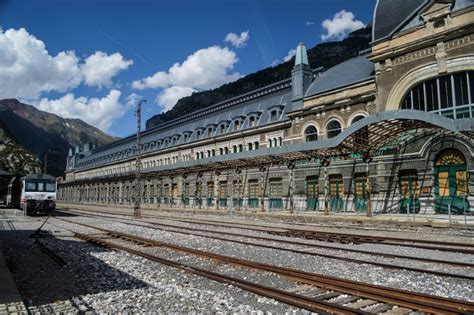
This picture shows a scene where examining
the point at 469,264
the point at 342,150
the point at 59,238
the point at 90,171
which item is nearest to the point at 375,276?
the point at 469,264

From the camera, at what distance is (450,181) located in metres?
23.6

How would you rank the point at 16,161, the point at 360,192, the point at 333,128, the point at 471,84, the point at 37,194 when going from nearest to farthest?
1. the point at 471,84
2. the point at 360,192
3. the point at 37,194
4. the point at 333,128
5. the point at 16,161

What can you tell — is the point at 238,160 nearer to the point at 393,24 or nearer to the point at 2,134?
the point at 393,24

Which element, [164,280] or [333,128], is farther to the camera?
[333,128]

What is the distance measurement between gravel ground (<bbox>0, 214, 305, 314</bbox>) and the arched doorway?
19539 millimetres

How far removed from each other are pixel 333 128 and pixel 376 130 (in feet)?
35.7

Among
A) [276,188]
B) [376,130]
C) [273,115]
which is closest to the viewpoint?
[376,130]

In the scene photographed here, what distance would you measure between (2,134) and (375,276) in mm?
122001

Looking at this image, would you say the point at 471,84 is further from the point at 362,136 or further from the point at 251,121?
the point at 251,121

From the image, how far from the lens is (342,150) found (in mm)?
24891

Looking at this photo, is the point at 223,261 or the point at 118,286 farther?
the point at 223,261

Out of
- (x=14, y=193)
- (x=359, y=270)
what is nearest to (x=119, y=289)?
(x=359, y=270)

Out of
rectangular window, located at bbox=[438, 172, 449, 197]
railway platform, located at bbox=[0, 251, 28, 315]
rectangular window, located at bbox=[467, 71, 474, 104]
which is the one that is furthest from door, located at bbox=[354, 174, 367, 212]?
railway platform, located at bbox=[0, 251, 28, 315]

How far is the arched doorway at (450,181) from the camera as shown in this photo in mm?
22875
